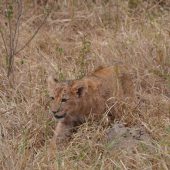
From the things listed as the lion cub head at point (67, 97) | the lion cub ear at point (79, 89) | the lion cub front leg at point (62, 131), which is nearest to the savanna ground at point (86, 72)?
the lion cub front leg at point (62, 131)

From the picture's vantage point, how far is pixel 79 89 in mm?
6820

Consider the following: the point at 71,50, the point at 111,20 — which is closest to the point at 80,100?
the point at 71,50

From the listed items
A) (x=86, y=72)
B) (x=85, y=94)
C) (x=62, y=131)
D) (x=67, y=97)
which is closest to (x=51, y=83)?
(x=67, y=97)

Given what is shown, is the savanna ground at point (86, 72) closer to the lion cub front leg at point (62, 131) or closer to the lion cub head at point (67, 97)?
the lion cub front leg at point (62, 131)

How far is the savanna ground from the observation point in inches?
239

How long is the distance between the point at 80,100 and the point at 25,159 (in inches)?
44.3

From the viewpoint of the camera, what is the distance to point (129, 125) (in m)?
7.00

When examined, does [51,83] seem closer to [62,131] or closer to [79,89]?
[79,89]

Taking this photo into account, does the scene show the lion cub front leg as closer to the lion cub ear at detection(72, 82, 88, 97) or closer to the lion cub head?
the lion cub head

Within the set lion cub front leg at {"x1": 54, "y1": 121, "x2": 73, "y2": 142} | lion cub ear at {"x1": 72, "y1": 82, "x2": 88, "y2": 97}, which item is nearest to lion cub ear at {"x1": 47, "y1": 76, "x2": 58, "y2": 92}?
lion cub ear at {"x1": 72, "y1": 82, "x2": 88, "y2": 97}

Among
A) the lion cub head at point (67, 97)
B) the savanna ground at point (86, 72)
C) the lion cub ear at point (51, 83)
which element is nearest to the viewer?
the savanna ground at point (86, 72)

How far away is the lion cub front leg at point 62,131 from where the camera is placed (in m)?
6.72

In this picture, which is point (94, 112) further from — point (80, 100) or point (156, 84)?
point (156, 84)

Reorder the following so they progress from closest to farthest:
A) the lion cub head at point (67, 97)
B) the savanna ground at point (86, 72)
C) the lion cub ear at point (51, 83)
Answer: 1. the savanna ground at point (86, 72)
2. the lion cub head at point (67, 97)
3. the lion cub ear at point (51, 83)
